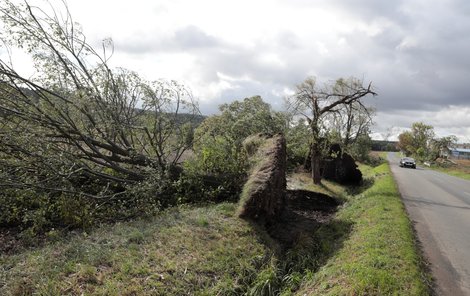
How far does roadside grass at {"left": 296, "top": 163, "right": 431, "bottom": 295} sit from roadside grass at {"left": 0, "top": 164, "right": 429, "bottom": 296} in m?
0.02

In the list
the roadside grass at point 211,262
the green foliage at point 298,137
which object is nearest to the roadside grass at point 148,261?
the roadside grass at point 211,262

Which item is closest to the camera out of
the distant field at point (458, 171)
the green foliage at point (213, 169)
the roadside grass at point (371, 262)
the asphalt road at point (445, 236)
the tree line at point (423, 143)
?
the roadside grass at point (371, 262)

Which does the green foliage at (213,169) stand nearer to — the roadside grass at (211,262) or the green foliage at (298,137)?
the roadside grass at (211,262)

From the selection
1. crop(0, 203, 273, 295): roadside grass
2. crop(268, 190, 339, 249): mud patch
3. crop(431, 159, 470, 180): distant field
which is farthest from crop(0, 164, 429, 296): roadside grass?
crop(431, 159, 470, 180): distant field

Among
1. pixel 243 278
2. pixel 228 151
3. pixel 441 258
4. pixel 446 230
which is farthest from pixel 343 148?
pixel 243 278

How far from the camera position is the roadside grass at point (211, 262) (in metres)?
5.75

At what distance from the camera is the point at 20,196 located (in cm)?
911

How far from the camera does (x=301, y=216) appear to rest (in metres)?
12.0

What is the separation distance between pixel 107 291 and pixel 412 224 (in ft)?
26.5

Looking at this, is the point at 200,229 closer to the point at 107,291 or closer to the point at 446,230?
the point at 107,291

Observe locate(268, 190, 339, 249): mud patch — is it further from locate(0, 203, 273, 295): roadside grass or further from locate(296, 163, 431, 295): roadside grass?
locate(0, 203, 273, 295): roadside grass

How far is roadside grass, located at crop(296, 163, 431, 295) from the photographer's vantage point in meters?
5.68

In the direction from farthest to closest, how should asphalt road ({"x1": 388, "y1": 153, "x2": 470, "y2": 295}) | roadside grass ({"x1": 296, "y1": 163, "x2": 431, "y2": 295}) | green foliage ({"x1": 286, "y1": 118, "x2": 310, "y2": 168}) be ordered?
1. green foliage ({"x1": 286, "y1": 118, "x2": 310, "y2": 168})
2. asphalt road ({"x1": 388, "y1": 153, "x2": 470, "y2": 295})
3. roadside grass ({"x1": 296, "y1": 163, "x2": 431, "y2": 295})

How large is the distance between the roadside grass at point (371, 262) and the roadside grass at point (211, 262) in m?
0.02
